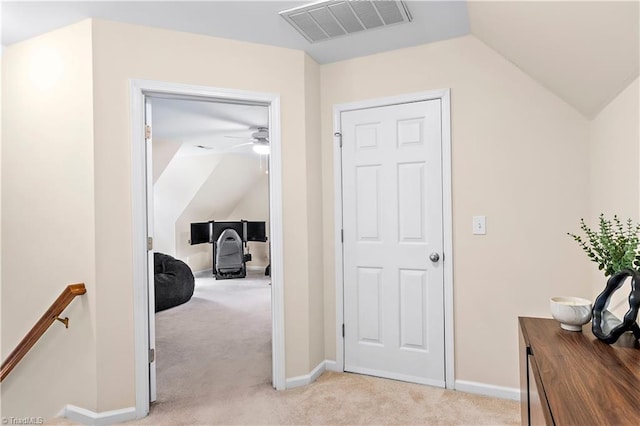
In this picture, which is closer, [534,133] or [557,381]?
[557,381]

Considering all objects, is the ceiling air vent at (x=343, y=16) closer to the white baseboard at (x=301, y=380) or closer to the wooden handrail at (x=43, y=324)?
the wooden handrail at (x=43, y=324)

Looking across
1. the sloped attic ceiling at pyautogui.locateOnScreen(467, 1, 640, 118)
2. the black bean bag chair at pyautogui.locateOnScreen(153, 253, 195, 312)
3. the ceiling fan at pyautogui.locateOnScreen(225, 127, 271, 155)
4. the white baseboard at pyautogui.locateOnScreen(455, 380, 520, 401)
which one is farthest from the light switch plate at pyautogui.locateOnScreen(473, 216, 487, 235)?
the black bean bag chair at pyautogui.locateOnScreen(153, 253, 195, 312)

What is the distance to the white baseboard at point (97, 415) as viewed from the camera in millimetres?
2254

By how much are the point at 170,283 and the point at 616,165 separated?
207 inches

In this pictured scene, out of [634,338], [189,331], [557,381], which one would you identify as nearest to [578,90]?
[634,338]

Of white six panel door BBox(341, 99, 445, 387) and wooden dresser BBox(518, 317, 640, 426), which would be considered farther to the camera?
white six panel door BBox(341, 99, 445, 387)

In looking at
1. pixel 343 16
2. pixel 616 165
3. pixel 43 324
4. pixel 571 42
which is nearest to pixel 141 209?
pixel 43 324

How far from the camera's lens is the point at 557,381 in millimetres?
1087

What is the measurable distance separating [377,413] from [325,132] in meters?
1.95

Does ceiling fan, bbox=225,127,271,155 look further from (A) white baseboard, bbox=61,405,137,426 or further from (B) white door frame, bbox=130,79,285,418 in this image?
(A) white baseboard, bbox=61,405,137,426

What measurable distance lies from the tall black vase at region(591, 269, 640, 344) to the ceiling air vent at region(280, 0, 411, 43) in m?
1.68

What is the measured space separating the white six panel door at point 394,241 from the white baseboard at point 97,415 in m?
1.48

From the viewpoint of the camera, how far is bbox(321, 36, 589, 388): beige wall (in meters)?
2.30

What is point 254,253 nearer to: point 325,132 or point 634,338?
point 325,132
